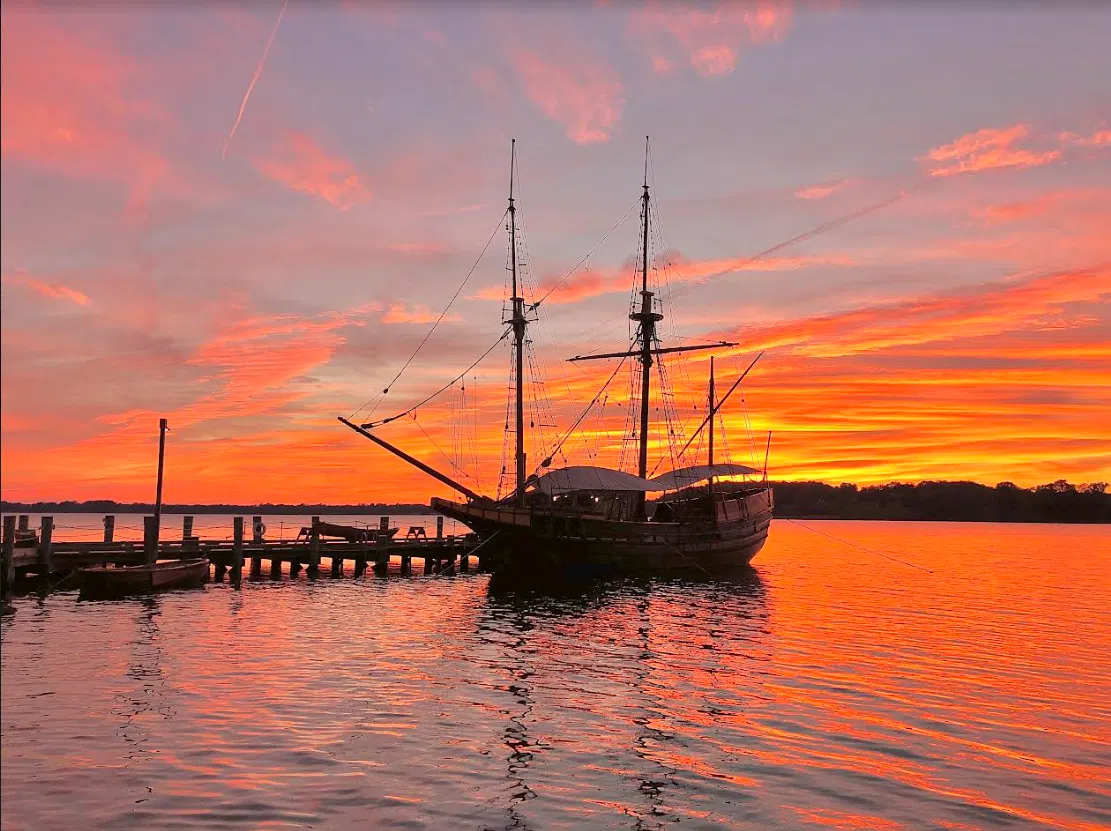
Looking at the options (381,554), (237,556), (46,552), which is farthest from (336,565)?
(46,552)

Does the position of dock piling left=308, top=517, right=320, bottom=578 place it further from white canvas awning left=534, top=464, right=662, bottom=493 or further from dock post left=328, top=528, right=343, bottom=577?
white canvas awning left=534, top=464, right=662, bottom=493

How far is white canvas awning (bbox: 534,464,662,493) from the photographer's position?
62.3 meters

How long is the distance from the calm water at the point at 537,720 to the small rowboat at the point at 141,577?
2.34 meters

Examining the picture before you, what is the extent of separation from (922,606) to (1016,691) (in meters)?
26.2

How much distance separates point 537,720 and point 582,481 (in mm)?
41770

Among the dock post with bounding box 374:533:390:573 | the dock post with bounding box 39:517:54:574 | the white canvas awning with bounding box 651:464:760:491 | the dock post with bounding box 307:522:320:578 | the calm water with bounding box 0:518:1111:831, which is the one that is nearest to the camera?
the calm water with bounding box 0:518:1111:831

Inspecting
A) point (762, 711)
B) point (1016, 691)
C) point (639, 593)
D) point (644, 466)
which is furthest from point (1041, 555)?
point (762, 711)

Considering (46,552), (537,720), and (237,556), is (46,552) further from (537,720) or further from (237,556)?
(537,720)

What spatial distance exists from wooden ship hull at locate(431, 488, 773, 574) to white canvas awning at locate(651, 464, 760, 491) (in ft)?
10.6

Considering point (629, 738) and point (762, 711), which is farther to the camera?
point (762, 711)

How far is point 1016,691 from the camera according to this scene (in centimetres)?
2644

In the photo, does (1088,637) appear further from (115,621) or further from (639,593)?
(115,621)

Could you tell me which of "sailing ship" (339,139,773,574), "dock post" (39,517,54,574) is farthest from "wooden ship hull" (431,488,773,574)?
"dock post" (39,517,54,574)

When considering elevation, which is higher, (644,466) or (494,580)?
(644,466)
